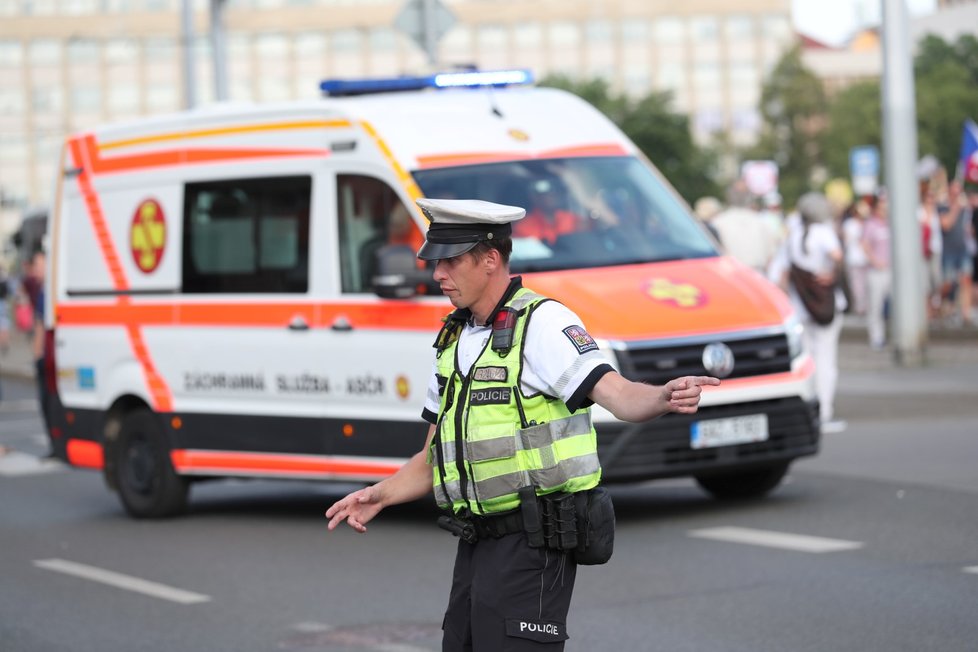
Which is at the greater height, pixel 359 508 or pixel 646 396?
pixel 646 396

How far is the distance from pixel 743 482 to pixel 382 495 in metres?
6.54

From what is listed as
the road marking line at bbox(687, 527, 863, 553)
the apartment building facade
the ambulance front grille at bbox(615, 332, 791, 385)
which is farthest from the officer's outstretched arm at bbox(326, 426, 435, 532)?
the apartment building facade

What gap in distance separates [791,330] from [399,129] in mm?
2439

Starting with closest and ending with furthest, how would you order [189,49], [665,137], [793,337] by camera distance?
[793,337], [189,49], [665,137]

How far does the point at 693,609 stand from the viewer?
26.1 feet

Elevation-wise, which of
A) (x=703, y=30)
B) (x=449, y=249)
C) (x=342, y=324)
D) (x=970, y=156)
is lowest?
(x=342, y=324)

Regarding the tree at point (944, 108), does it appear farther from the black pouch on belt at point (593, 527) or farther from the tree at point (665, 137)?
the black pouch on belt at point (593, 527)

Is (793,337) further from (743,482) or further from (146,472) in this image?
(146,472)

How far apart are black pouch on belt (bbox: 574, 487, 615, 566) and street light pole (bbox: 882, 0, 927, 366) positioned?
16072 millimetres

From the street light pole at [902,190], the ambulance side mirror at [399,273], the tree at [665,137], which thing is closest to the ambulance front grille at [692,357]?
the ambulance side mirror at [399,273]

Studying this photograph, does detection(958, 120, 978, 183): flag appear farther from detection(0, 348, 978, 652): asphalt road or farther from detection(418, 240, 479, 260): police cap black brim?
detection(418, 240, 479, 260): police cap black brim

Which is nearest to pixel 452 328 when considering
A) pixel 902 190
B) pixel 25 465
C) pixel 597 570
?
pixel 597 570

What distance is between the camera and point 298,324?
11062 mm

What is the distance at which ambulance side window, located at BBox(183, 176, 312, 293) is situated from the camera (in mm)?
11180
